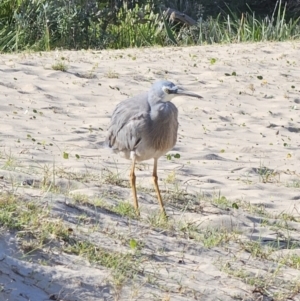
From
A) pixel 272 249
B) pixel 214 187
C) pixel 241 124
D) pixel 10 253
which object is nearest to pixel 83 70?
pixel 241 124

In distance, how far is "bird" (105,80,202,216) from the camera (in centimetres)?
595

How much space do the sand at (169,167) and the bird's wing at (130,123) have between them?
36cm

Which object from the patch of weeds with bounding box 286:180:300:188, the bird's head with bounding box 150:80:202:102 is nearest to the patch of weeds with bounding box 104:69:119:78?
the patch of weeds with bounding box 286:180:300:188

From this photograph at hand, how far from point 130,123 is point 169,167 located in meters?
1.42

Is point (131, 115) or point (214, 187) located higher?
point (131, 115)

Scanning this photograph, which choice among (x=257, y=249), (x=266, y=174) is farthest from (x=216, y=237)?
(x=266, y=174)

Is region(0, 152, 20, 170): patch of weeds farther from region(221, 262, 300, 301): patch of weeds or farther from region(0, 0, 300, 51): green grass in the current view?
region(0, 0, 300, 51): green grass

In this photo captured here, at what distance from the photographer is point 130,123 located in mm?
6070

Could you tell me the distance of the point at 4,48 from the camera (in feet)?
38.9

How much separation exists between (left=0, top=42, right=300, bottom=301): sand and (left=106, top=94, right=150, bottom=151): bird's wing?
0.36 metres

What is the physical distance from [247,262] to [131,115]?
1.47m

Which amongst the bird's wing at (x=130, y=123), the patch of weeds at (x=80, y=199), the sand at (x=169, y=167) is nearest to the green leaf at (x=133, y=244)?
the sand at (x=169, y=167)

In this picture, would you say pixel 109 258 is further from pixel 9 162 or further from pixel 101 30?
pixel 101 30

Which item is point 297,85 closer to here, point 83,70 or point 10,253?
point 83,70
